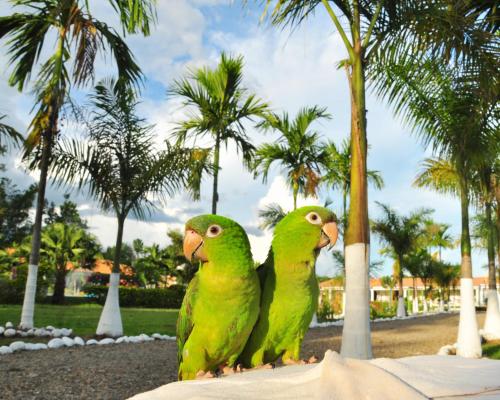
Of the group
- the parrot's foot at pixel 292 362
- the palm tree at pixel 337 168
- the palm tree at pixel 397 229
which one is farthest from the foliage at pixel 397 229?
the parrot's foot at pixel 292 362

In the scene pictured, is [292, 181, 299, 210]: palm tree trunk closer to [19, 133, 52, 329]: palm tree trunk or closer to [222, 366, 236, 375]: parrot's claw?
[19, 133, 52, 329]: palm tree trunk

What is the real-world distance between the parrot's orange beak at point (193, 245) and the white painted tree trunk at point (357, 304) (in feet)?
10.0

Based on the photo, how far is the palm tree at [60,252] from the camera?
23.8 meters

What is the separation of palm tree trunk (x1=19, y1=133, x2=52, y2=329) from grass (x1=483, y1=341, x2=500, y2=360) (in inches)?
396

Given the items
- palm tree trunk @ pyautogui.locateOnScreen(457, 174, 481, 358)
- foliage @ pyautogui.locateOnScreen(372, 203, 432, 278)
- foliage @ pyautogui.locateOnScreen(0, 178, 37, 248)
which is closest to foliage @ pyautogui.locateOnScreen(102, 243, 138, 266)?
foliage @ pyautogui.locateOnScreen(0, 178, 37, 248)

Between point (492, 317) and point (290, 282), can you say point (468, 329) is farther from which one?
point (290, 282)

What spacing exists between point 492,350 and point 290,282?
11.0 meters

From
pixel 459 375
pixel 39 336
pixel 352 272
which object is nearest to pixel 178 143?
pixel 39 336

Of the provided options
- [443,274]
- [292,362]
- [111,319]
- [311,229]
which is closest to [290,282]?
[311,229]

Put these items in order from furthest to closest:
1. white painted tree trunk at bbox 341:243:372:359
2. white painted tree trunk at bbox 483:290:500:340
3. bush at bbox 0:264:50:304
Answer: bush at bbox 0:264:50:304 < white painted tree trunk at bbox 483:290:500:340 < white painted tree trunk at bbox 341:243:372:359

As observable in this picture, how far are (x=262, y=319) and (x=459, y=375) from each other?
2.70ft

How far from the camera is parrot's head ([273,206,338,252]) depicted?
73.2 inches

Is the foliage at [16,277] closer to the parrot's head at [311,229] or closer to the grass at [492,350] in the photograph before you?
the grass at [492,350]

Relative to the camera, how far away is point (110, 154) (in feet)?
35.7
